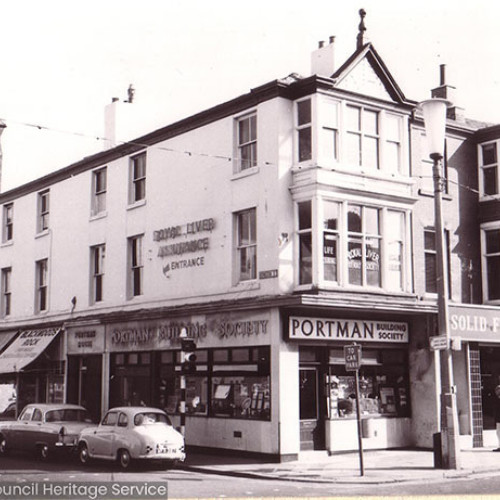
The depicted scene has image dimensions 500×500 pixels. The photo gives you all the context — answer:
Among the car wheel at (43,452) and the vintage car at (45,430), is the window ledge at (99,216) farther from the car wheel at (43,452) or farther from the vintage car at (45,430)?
the car wheel at (43,452)

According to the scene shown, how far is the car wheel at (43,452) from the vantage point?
69.8 ft

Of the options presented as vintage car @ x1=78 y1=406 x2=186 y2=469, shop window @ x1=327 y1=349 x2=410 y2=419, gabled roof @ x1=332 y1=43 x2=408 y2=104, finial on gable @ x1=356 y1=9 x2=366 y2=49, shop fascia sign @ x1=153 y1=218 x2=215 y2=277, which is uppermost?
finial on gable @ x1=356 y1=9 x2=366 y2=49

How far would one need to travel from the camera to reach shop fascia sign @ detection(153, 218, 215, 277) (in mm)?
24469

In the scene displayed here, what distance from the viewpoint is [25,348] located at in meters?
31.1

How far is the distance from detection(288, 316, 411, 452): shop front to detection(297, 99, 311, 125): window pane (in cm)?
539

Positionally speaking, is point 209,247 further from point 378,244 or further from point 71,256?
point 71,256

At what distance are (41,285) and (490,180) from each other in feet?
57.3

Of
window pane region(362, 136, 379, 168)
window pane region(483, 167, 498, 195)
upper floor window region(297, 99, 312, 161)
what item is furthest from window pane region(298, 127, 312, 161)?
window pane region(483, 167, 498, 195)

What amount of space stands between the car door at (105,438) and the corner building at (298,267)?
4.01 m

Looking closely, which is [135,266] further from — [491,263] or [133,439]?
[491,263]

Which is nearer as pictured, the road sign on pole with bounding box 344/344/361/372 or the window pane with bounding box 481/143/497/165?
the road sign on pole with bounding box 344/344/361/372

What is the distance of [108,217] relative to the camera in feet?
94.6

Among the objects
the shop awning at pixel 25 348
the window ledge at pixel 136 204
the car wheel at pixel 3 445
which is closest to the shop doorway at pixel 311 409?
the car wheel at pixel 3 445

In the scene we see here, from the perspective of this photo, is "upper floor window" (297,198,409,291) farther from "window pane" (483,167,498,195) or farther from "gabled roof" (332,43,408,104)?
"window pane" (483,167,498,195)
